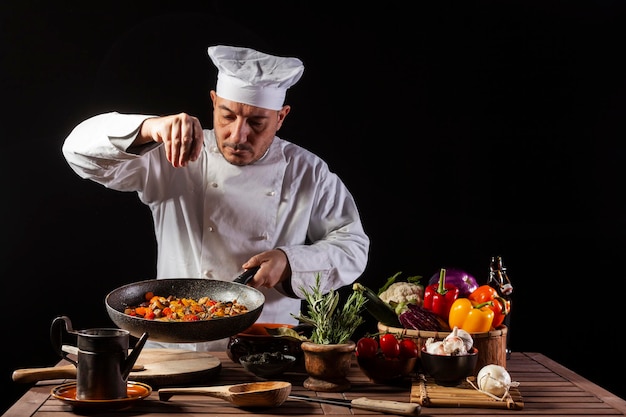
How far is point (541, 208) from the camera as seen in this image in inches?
161

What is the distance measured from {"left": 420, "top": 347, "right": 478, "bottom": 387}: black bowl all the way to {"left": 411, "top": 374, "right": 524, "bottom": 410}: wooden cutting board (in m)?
0.03

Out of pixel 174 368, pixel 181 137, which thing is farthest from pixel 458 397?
pixel 181 137

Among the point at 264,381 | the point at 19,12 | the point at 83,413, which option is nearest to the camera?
the point at 83,413

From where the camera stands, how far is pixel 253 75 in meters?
3.24

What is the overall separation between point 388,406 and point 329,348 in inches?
10.3

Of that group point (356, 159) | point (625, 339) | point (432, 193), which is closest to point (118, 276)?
point (356, 159)

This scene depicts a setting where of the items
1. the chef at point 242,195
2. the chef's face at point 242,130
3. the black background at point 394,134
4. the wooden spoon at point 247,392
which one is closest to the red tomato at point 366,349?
the wooden spoon at point 247,392

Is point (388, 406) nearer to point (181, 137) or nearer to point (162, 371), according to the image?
point (162, 371)

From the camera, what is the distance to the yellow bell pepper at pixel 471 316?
7.48 ft

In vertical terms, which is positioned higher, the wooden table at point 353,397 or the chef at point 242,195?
the chef at point 242,195

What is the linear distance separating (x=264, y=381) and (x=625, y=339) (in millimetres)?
2636

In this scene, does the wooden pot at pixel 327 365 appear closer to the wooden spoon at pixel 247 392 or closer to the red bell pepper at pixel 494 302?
the wooden spoon at pixel 247 392

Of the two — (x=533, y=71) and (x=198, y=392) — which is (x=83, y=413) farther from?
(x=533, y=71)

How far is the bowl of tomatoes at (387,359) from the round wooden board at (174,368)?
421 millimetres
